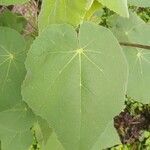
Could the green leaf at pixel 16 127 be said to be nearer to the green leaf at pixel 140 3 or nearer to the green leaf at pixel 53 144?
the green leaf at pixel 53 144

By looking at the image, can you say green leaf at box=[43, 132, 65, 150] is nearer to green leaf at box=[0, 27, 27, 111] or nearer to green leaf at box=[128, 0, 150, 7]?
green leaf at box=[0, 27, 27, 111]

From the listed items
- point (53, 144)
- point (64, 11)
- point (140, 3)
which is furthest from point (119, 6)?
point (53, 144)

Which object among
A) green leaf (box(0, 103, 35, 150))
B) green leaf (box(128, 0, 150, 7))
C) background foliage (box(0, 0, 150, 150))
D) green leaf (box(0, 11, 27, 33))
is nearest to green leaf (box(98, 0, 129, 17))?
background foliage (box(0, 0, 150, 150))

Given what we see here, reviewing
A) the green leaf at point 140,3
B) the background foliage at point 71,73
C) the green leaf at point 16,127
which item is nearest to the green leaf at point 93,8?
the background foliage at point 71,73

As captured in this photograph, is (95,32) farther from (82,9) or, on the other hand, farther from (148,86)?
(148,86)

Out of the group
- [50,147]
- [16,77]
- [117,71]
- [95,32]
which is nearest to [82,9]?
[95,32]

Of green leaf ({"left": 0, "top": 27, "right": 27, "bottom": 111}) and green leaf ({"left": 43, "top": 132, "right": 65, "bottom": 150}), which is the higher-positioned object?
green leaf ({"left": 0, "top": 27, "right": 27, "bottom": 111})

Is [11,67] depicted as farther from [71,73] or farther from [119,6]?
[119,6]
